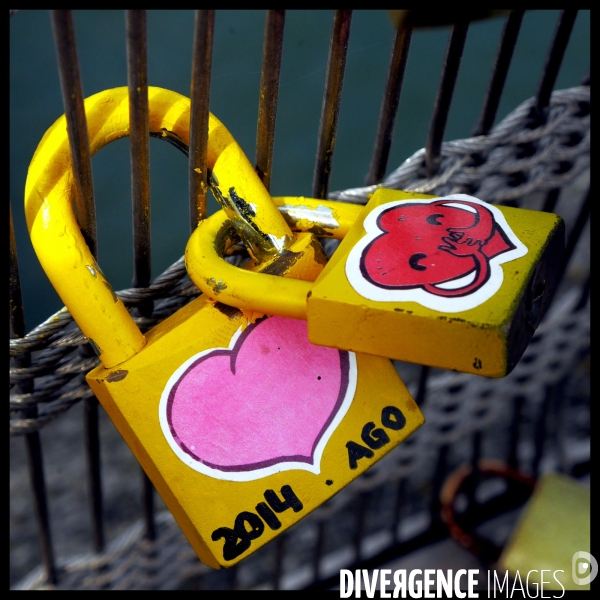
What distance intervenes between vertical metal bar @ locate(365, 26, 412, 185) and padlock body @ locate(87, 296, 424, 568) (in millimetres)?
252

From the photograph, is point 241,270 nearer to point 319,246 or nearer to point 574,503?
point 319,246

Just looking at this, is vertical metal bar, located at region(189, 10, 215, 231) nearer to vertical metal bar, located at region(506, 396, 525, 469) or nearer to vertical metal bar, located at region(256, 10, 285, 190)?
vertical metal bar, located at region(256, 10, 285, 190)

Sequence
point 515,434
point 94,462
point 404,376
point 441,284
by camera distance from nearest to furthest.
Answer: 1. point 441,284
2. point 94,462
3. point 515,434
4. point 404,376

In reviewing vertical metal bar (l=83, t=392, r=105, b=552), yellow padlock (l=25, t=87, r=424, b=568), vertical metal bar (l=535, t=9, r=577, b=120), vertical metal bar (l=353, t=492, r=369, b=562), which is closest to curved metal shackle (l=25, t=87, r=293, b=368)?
yellow padlock (l=25, t=87, r=424, b=568)

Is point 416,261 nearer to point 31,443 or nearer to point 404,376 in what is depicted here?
point 31,443

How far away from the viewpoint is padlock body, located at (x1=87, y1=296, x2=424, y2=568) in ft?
2.15

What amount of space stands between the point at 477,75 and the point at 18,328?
3.57ft

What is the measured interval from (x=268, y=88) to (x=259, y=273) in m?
0.19

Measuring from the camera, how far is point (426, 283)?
0.58 metres

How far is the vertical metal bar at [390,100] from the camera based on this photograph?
29.4 inches

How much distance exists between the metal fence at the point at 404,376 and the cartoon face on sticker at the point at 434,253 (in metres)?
0.17

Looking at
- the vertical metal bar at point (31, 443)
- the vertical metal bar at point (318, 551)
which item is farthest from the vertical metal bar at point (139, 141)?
the vertical metal bar at point (318, 551)

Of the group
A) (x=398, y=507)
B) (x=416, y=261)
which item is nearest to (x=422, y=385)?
(x=398, y=507)

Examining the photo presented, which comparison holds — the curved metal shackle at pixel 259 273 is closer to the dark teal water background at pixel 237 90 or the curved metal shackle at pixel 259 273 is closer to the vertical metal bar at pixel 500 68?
the vertical metal bar at pixel 500 68
